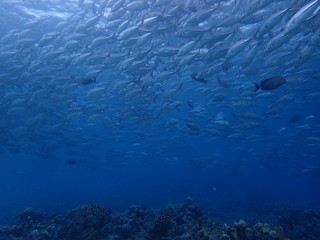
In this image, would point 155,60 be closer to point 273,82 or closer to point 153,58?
point 153,58

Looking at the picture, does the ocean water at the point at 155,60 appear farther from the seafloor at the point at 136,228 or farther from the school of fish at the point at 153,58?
the seafloor at the point at 136,228

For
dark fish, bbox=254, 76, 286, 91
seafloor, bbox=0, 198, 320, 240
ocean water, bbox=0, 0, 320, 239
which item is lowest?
seafloor, bbox=0, 198, 320, 240

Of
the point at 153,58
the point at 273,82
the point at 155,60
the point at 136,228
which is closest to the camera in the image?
the point at 273,82

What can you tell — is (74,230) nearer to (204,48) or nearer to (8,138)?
(204,48)

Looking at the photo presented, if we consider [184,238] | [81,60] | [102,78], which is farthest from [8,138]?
[184,238]

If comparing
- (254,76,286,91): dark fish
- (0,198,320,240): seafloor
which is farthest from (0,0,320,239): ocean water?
(0,198,320,240): seafloor

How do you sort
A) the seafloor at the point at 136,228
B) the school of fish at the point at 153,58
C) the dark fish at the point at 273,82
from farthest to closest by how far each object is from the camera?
1. the school of fish at the point at 153,58
2. the dark fish at the point at 273,82
3. the seafloor at the point at 136,228

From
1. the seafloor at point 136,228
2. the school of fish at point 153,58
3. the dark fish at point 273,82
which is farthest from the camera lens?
the school of fish at point 153,58

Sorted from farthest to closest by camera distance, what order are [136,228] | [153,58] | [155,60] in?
[153,58] < [155,60] < [136,228]

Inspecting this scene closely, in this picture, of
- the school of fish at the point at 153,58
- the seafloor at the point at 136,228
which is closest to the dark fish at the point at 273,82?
the school of fish at the point at 153,58

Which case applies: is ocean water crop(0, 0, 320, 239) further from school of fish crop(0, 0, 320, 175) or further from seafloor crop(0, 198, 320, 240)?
seafloor crop(0, 198, 320, 240)

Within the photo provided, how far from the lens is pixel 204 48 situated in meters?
11.6

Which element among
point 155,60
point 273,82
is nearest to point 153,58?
point 155,60

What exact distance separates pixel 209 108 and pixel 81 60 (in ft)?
68.9
